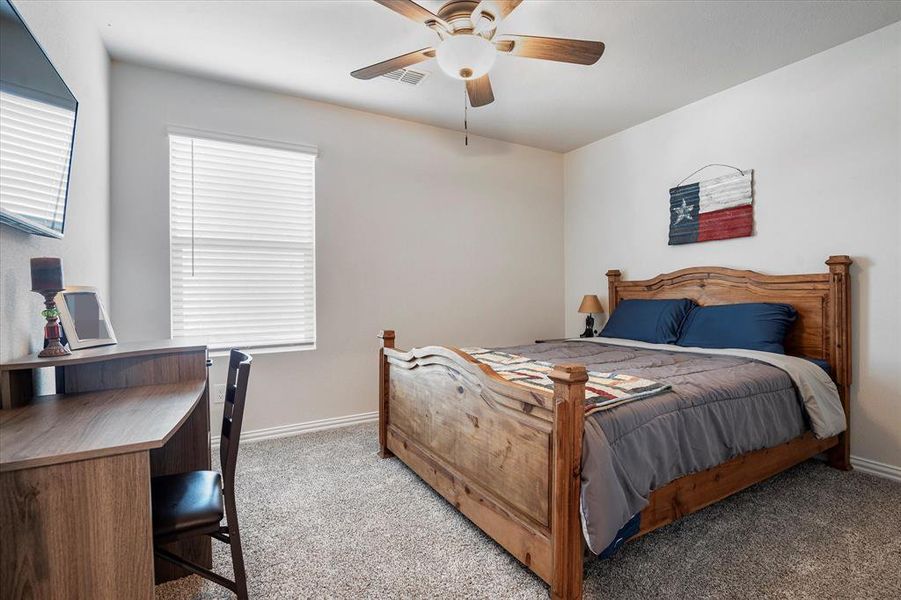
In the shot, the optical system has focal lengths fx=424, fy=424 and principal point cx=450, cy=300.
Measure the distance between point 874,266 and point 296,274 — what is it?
3.85 metres

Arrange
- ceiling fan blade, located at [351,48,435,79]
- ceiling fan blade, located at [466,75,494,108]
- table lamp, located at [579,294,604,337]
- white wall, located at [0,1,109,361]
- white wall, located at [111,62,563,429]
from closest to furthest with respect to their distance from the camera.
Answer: white wall, located at [0,1,109,361]
ceiling fan blade, located at [351,48,435,79]
ceiling fan blade, located at [466,75,494,108]
white wall, located at [111,62,563,429]
table lamp, located at [579,294,604,337]

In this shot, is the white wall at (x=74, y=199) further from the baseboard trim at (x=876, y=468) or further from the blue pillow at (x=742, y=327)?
the baseboard trim at (x=876, y=468)

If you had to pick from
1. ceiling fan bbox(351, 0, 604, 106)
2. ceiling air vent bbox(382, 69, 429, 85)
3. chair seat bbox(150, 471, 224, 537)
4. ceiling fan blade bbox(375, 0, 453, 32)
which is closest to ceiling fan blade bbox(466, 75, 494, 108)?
ceiling fan bbox(351, 0, 604, 106)

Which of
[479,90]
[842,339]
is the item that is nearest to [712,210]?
[842,339]

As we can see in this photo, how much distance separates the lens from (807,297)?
2766mm

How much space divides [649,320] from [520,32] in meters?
2.30

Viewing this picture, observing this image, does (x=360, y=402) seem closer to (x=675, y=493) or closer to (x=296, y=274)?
(x=296, y=274)

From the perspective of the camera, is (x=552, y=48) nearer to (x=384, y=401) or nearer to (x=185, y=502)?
(x=384, y=401)

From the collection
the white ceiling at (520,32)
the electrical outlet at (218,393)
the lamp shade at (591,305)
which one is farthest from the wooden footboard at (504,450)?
the lamp shade at (591,305)

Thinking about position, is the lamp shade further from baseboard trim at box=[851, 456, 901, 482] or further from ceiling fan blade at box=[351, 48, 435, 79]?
ceiling fan blade at box=[351, 48, 435, 79]

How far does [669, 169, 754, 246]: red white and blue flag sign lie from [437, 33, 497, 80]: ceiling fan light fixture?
2.23 metres

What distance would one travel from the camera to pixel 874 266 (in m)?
2.54

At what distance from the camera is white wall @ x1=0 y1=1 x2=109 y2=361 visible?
1.36m

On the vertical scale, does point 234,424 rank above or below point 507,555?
above
